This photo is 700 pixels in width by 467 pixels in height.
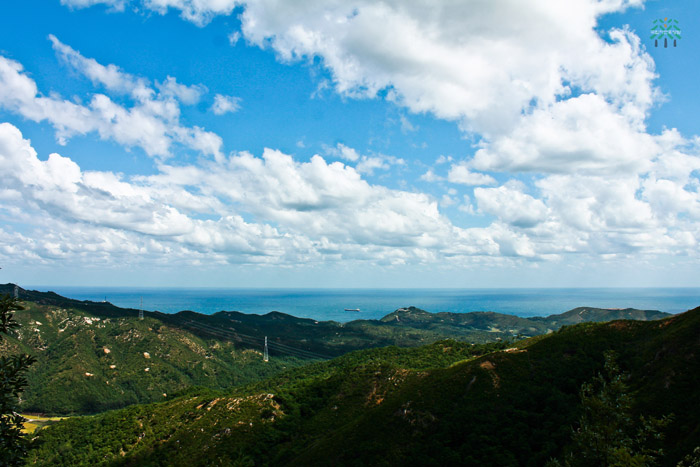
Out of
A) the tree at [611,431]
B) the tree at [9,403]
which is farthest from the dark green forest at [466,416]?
the tree at [9,403]

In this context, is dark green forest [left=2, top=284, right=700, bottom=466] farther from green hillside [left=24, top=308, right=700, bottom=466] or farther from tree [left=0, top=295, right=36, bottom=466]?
tree [left=0, top=295, right=36, bottom=466]

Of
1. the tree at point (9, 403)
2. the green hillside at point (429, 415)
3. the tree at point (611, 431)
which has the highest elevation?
the tree at point (9, 403)

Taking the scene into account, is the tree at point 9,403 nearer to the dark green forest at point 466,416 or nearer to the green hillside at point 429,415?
the dark green forest at point 466,416

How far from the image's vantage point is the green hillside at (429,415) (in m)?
40.2

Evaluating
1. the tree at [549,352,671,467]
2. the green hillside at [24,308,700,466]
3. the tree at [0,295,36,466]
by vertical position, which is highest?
the tree at [0,295,36,466]

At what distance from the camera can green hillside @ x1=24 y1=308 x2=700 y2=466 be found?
40.2m

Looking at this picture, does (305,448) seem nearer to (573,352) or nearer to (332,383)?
(332,383)

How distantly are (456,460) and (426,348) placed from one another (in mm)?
76452

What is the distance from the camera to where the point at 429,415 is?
50.4 meters

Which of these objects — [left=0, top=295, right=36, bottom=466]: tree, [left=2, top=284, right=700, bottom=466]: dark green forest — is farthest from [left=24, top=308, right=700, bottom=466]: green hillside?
[left=0, top=295, right=36, bottom=466]: tree

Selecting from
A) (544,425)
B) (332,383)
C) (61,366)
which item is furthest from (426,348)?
(61,366)

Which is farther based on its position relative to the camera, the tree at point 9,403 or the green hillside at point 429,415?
the green hillside at point 429,415

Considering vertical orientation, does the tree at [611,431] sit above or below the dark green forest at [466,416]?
above

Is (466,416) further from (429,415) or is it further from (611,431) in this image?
(611,431)
